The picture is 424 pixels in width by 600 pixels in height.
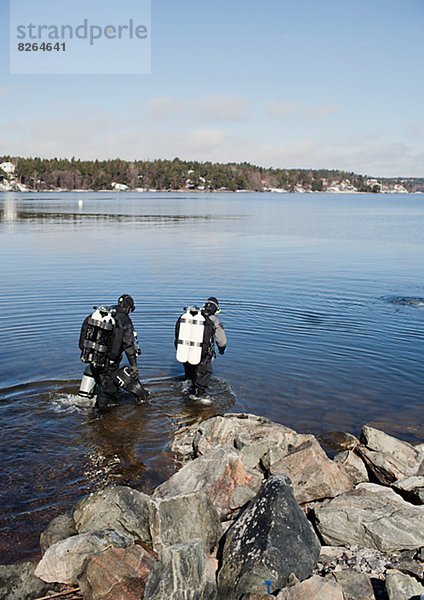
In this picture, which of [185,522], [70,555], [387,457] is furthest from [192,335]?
[70,555]

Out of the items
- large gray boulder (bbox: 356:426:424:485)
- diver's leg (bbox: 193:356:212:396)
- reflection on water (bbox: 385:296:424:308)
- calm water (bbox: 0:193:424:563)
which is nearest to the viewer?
large gray boulder (bbox: 356:426:424:485)

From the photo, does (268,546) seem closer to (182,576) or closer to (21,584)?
(182,576)

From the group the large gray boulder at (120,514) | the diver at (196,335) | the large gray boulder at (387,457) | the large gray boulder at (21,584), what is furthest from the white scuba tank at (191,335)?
the large gray boulder at (21,584)

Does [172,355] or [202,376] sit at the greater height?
[202,376]

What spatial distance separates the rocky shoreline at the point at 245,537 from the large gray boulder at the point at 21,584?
11 mm

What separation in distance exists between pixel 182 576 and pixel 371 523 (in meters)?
2.52

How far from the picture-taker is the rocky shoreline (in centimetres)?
679

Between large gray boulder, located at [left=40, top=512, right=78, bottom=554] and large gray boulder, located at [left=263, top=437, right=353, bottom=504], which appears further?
large gray boulder, located at [left=263, top=437, right=353, bottom=504]

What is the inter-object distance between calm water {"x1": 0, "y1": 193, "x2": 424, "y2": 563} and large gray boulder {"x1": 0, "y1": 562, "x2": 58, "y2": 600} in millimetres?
723

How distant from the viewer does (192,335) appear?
13.3 m

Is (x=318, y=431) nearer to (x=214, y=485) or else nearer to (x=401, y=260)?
(x=214, y=485)

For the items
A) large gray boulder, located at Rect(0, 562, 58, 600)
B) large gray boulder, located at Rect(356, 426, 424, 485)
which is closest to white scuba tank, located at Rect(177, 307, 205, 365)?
large gray boulder, located at Rect(356, 426, 424, 485)

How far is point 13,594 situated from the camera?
7.00 meters

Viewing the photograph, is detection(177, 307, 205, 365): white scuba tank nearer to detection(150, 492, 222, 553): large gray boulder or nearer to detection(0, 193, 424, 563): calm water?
detection(0, 193, 424, 563): calm water
